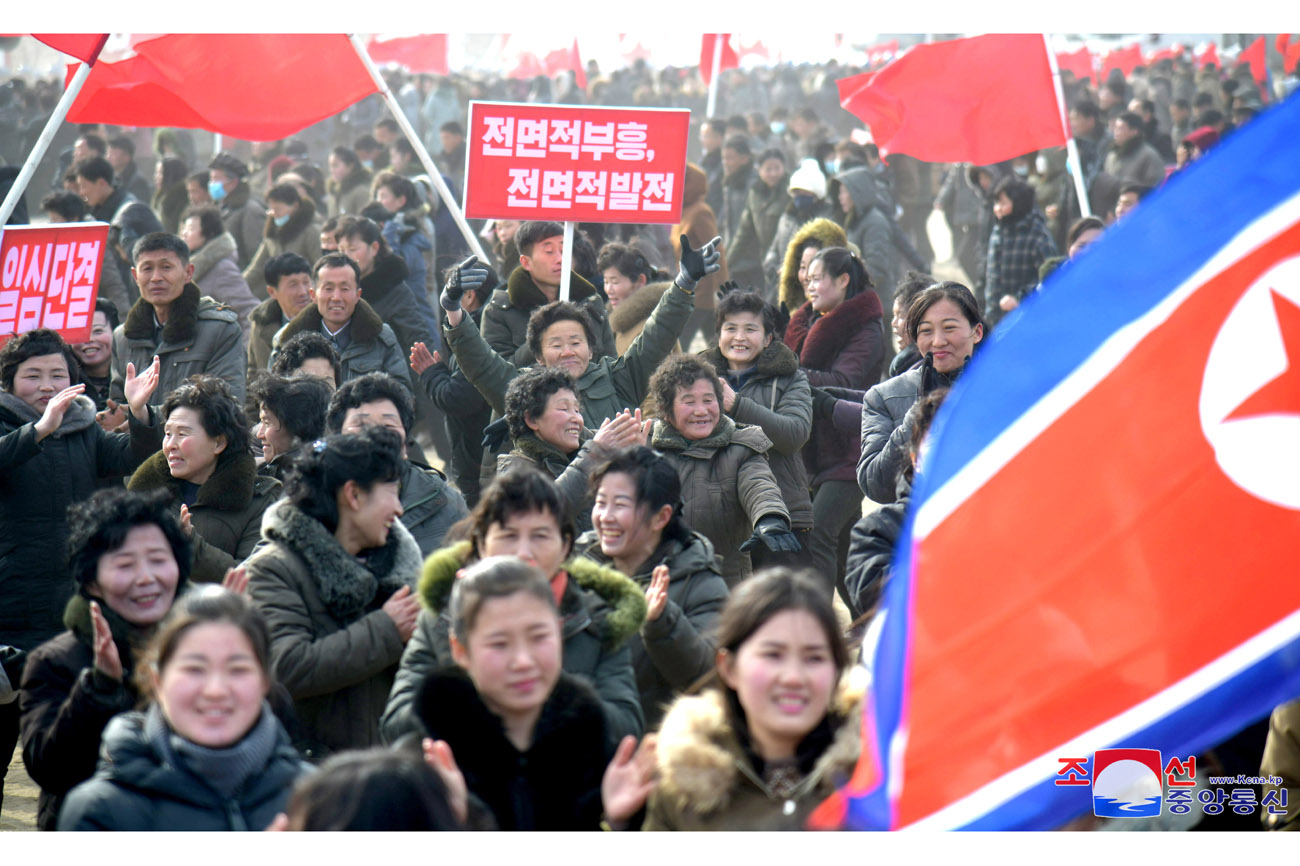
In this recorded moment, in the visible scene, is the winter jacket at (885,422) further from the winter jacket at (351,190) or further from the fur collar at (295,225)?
the winter jacket at (351,190)

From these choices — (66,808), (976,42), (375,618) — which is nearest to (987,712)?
(66,808)

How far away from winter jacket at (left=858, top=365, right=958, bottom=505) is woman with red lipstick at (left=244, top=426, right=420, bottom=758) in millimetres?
1898

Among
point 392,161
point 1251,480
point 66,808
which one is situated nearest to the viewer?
point 1251,480

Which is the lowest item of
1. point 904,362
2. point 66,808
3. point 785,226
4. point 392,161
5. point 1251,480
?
point 66,808

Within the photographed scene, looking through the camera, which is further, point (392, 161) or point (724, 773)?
point (392, 161)

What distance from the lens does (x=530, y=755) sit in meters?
2.70

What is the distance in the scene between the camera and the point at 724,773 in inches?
97.6

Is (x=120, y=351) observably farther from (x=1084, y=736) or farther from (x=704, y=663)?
(x=1084, y=736)

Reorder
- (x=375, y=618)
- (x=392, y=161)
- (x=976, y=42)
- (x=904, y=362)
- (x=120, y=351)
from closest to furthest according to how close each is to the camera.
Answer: (x=375, y=618)
(x=904, y=362)
(x=120, y=351)
(x=976, y=42)
(x=392, y=161)

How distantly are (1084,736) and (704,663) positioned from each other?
6.05ft

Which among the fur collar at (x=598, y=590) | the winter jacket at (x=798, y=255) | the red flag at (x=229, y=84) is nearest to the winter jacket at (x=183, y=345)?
the red flag at (x=229, y=84)

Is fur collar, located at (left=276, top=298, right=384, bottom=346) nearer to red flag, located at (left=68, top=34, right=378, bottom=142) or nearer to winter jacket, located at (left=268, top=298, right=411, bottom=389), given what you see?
winter jacket, located at (left=268, top=298, right=411, bottom=389)

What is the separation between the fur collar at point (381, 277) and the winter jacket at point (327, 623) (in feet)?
14.7

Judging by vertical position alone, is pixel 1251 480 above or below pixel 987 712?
above
